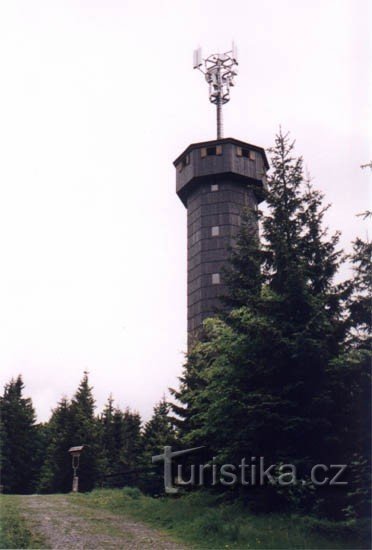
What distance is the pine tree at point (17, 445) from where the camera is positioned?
1724 inches

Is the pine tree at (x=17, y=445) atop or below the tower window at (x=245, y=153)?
below

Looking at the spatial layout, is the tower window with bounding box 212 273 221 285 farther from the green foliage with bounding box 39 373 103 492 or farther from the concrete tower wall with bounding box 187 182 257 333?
the green foliage with bounding box 39 373 103 492

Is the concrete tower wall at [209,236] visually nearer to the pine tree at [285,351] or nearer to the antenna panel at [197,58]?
the antenna panel at [197,58]

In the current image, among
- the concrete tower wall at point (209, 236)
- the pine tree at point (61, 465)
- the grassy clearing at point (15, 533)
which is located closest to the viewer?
the grassy clearing at point (15, 533)

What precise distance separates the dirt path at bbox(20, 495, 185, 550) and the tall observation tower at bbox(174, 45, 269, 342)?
80.5ft

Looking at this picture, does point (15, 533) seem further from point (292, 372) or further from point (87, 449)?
point (87, 449)

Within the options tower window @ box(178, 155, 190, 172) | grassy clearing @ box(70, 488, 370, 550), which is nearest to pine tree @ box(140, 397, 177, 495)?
grassy clearing @ box(70, 488, 370, 550)

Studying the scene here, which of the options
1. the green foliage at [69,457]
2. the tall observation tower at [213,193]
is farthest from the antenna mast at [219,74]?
the green foliage at [69,457]

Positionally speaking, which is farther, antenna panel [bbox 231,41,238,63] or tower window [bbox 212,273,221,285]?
antenna panel [bbox 231,41,238,63]

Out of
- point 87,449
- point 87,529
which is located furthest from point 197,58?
point 87,529

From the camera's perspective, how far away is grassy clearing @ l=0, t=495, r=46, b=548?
9905mm

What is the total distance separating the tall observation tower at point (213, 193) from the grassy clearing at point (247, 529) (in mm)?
25164

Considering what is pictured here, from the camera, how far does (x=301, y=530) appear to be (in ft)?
38.1

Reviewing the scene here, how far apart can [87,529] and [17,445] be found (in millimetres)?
36221
